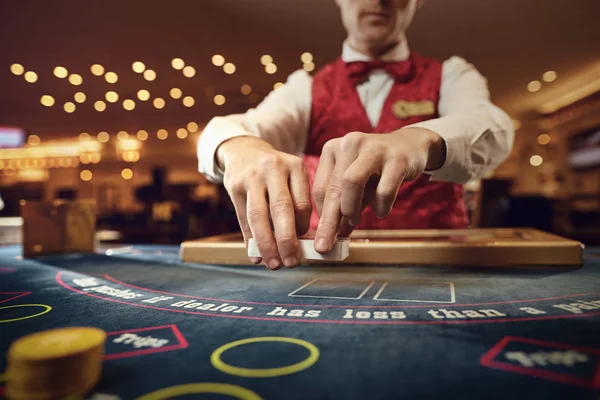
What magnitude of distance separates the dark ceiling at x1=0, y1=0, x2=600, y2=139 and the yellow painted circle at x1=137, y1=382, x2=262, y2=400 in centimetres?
439

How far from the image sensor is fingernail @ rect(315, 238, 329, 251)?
0.69 meters

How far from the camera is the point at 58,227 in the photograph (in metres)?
1.54

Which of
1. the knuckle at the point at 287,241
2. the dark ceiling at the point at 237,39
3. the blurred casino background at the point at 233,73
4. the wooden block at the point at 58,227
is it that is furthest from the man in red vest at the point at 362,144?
the dark ceiling at the point at 237,39

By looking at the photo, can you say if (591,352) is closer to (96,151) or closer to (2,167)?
(96,151)

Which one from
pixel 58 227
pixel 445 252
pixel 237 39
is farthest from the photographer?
pixel 237 39

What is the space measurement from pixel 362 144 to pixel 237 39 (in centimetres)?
477

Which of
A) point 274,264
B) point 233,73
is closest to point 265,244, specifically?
point 274,264

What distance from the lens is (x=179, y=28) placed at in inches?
179

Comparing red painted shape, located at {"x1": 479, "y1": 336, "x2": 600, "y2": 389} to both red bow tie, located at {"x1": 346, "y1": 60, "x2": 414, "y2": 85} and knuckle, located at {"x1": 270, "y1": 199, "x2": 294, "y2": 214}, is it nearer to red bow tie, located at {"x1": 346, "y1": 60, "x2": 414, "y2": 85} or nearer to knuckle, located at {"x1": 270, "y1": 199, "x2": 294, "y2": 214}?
knuckle, located at {"x1": 270, "y1": 199, "x2": 294, "y2": 214}

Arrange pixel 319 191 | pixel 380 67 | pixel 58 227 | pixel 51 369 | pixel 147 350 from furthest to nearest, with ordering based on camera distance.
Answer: pixel 380 67 → pixel 58 227 → pixel 319 191 → pixel 147 350 → pixel 51 369

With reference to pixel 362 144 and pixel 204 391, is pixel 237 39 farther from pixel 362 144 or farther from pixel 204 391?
pixel 204 391

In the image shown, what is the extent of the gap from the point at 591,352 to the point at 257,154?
0.64 metres

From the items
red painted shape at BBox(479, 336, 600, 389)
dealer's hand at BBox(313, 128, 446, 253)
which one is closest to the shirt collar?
dealer's hand at BBox(313, 128, 446, 253)

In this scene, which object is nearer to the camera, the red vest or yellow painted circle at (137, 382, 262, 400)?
yellow painted circle at (137, 382, 262, 400)
